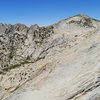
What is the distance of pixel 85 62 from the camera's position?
23.0m

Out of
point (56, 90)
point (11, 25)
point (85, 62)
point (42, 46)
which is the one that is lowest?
point (56, 90)

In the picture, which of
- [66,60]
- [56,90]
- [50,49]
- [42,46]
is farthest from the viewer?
[42,46]

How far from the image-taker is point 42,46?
74688 millimetres

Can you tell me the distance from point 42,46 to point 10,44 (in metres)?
16.0

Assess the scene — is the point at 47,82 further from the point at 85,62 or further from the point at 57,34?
the point at 57,34

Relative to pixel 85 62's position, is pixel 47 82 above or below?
below

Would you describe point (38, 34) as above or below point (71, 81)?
above

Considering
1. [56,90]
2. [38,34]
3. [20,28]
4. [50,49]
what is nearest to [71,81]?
[56,90]

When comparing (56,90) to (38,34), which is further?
(38,34)

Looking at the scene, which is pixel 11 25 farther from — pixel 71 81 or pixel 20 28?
pixel 71 81

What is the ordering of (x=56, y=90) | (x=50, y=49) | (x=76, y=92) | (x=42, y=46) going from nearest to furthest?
1. (x=76, y=92)
2. (x=56, y=90)
3. (x=50, y=49)
4. (x=42, y=46)

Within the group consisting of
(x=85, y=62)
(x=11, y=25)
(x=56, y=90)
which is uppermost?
(x=11, y=25)

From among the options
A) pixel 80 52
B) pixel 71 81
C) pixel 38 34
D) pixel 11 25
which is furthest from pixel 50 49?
pixel 71 81

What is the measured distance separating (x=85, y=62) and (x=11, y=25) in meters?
66.2
